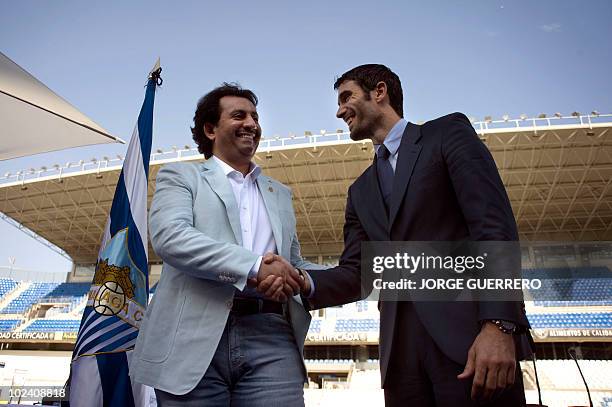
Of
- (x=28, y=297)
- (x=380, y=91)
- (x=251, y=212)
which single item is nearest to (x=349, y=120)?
(x=380, y=91)

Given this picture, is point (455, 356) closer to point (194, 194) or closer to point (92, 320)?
point (194, 194)

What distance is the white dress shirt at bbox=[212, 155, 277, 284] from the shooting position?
1.82 meters

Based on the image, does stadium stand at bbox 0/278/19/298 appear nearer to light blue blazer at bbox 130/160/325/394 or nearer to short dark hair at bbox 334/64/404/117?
light blue blazer at bbox 130/160/325/394

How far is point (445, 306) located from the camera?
1.36 m

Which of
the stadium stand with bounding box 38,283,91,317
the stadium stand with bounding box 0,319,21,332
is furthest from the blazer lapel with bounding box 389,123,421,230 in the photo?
the stadium stand with bounding box 0,319,21,332

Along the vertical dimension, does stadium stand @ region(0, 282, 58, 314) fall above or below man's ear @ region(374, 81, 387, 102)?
above

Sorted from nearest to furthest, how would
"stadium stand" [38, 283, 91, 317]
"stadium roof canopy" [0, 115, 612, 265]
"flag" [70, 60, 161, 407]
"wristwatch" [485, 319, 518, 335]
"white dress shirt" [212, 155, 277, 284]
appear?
"wristwatch" [485, 319, 518, 335] → "white dress shirt" [212, 155, 277, 284] → "flag" [70, 60, 161, 407] → "stadium roof canopy" [0, 115, 612, 265] → "stadium stand" [38, 283, 91, 317]

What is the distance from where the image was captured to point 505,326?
122cm

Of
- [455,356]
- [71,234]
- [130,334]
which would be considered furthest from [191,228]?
[71,234]

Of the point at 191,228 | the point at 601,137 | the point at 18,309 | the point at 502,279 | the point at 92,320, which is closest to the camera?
the point at 502,279

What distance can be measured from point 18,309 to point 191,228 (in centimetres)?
3178

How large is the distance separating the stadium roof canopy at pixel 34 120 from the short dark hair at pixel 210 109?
258 cm

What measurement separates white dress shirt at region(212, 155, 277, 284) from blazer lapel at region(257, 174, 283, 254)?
0.02 m

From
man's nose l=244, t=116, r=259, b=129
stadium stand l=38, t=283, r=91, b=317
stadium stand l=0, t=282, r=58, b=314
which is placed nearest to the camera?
man's nose l=244, t=116, r=259, b=129
